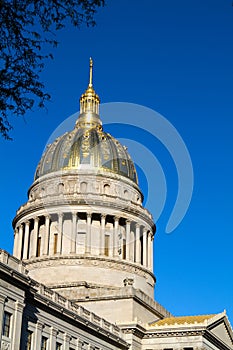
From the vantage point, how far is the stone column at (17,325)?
48.0 meters

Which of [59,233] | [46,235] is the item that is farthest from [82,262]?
[46,235]

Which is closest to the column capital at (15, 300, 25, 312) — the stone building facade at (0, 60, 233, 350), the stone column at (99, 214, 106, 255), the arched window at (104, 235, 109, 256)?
the stone building facade at (0, 60, 233, 350)

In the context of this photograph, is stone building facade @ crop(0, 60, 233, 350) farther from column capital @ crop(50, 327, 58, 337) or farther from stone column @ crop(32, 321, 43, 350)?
stone column @ crop(32, 321, 43, 350)

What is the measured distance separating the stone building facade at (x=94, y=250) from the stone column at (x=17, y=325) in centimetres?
642

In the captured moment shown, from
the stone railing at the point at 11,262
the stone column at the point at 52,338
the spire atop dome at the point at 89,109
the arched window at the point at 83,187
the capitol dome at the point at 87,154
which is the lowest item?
the stone column at the point at 52,338

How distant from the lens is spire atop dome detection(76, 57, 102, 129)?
343ft

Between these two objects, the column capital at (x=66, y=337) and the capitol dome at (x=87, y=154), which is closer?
the column capital at (x=66, y=337)

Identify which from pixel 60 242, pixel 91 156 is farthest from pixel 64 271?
pixel 91 156

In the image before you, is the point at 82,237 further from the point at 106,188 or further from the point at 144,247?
the point at 144,247

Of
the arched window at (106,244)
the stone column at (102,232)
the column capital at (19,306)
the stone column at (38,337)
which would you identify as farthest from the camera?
the arched window at (106,244)

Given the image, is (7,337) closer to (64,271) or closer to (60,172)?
(64,271)

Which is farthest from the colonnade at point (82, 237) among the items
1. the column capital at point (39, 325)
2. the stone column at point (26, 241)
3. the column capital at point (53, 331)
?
the column capital at point (39, 325)

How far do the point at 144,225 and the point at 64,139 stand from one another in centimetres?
1873

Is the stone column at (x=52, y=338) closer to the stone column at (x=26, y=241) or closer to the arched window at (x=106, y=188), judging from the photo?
the stone column at (x=26, y=241)
